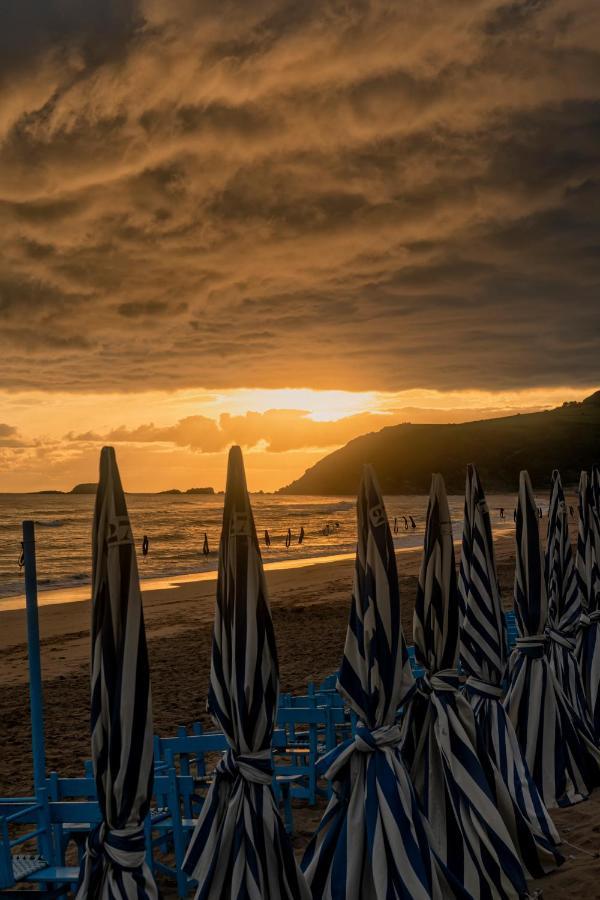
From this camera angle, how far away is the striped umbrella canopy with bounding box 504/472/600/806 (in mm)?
8297

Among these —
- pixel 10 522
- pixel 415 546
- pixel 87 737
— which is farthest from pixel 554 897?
pixel 10 522

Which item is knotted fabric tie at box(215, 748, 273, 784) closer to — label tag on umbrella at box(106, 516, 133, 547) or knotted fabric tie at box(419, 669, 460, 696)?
label tag on umbrella at box(106, 516, 133, 547)

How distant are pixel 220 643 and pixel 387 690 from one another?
1.20 m

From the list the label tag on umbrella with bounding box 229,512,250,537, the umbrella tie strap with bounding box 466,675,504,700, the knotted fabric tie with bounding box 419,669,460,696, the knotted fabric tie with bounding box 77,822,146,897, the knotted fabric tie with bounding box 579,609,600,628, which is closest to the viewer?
the knotted fabric tie with bounding box 77,822,146,897

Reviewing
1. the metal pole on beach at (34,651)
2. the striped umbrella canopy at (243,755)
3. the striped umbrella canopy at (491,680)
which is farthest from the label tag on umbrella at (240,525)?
the striped umbrella canopy at (491,680)

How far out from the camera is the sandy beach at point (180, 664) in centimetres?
784

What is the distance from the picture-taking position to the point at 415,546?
50.2 meters

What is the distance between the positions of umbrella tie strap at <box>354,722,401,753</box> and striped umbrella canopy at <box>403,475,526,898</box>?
1.08m

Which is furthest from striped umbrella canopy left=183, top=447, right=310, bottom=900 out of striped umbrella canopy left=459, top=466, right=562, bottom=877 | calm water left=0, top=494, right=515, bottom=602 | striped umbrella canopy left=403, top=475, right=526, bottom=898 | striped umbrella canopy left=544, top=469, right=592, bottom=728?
calm water left=0, top=494, right=515, bottom=602

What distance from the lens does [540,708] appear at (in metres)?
8.31

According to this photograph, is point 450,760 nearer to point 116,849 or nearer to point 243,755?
point 243,755

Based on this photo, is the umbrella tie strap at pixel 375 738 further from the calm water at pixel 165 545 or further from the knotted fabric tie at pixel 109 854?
the calm water at pixel 165 545

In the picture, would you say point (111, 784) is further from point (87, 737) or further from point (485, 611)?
point (87, 737)

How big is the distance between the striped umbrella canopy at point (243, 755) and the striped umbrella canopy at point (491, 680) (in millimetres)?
2530
